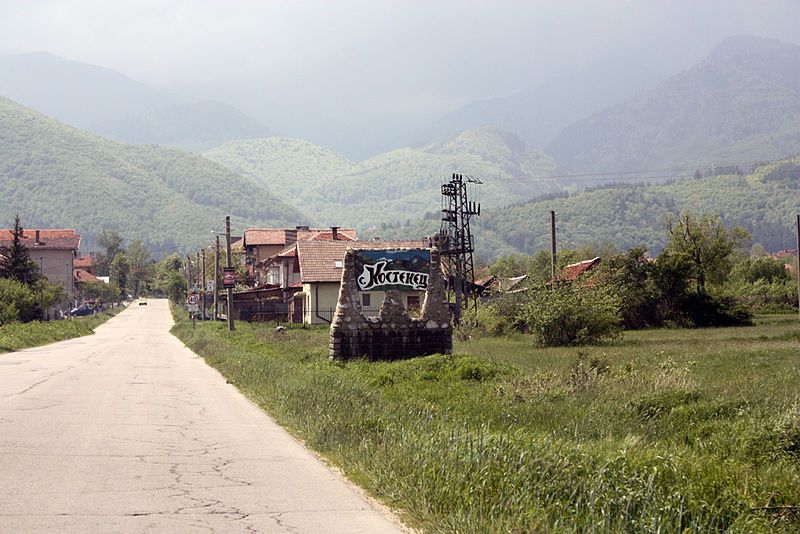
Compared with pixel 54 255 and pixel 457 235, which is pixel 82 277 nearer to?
pixel 54 255

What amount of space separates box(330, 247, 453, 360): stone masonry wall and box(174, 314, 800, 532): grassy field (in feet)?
11.7

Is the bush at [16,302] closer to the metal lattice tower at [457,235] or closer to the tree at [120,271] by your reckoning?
the metal lattice tower at [457,235]

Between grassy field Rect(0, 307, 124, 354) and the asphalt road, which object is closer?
the asphalt road

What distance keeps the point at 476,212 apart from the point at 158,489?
5618 centimetres

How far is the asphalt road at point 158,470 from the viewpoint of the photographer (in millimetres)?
8844

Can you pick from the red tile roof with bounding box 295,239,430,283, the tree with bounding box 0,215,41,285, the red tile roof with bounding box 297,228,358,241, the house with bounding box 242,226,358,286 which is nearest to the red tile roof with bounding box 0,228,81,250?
the house with bounding box 242,226,358,286

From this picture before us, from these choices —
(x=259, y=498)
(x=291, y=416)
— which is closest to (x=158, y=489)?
(x=259, y=498)

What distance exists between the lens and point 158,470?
11.5 meters

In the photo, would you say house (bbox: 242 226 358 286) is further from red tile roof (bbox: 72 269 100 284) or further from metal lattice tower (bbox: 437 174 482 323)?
metal lattice tower (bbox: 437 174 482 323)

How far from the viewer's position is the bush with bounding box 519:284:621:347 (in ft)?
135

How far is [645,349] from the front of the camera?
3459 centimetres

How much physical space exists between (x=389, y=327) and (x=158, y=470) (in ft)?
58.2

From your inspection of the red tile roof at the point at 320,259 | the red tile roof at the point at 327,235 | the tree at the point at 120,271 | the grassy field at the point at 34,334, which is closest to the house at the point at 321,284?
the red tile roof at the point at 320,259

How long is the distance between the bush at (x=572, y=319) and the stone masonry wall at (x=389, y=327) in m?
12.5
